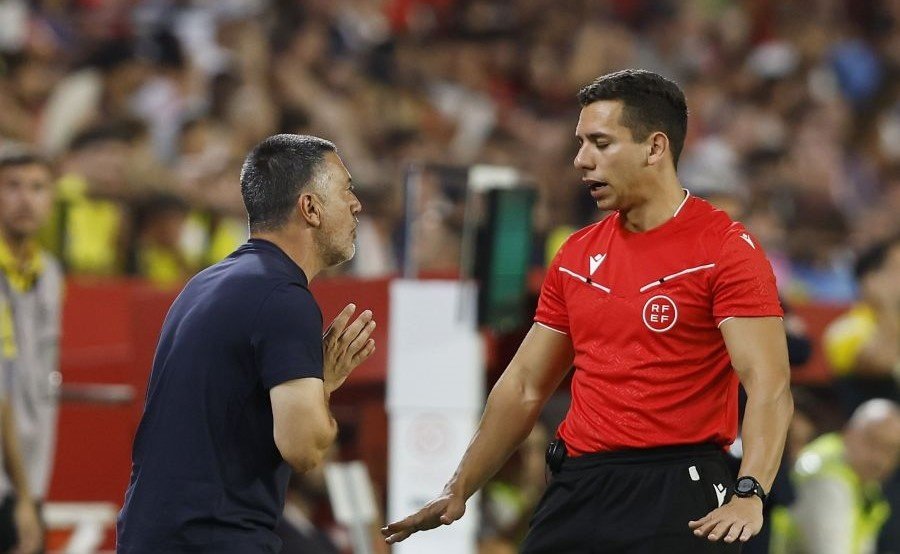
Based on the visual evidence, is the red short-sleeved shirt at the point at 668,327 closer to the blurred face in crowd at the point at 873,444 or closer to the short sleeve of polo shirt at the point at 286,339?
the short sleeve of polo shirt at the point at 286,339

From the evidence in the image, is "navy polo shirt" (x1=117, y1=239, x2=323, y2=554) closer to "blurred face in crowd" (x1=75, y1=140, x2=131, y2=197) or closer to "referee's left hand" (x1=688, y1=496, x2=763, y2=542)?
"referee's left hand" (x1=688, y1=496, x2=763, y2=542)

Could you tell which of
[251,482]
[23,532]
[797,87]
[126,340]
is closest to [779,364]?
[251,482]

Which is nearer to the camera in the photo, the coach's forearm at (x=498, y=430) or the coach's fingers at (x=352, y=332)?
the coach's fingers at (x=352, y=332)

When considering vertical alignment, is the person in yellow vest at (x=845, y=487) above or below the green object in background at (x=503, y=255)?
below

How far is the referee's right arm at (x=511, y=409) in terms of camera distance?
4551mm

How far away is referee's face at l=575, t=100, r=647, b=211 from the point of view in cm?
426

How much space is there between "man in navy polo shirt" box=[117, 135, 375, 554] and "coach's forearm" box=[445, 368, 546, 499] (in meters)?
0.80

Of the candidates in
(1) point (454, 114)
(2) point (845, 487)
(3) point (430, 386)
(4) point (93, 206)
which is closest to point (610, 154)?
(3) point (430, 386)

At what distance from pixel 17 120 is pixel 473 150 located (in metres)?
4.39

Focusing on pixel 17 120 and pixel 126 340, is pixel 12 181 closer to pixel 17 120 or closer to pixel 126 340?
pixel 126 340

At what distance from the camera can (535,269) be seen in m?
9.07

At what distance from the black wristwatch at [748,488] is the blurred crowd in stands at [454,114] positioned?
2.41 meters

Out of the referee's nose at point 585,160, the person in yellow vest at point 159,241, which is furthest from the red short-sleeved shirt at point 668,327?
the person in yellow vest at point 159,241

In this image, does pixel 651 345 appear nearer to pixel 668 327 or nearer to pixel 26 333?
pixel 668 327
